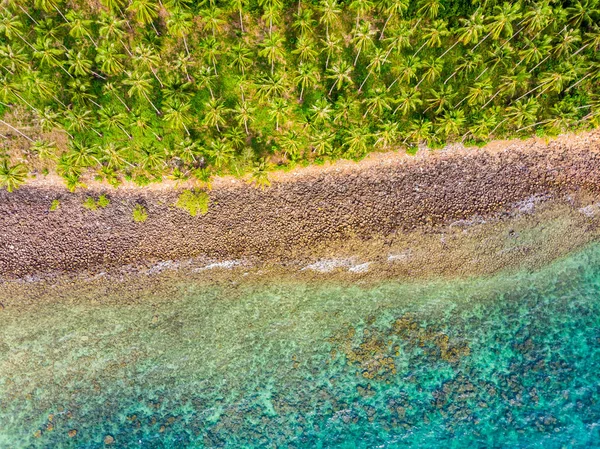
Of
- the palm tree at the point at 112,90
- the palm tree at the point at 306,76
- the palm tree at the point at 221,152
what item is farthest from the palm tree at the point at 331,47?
the palm tree at the point at 112,90

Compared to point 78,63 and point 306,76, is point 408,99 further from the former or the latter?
point 78,63

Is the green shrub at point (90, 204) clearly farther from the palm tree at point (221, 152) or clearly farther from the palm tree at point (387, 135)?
the palm tree at point (387, 135)

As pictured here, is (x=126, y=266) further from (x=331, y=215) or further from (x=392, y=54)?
(x=392, y=54)

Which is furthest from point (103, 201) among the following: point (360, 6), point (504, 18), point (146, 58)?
point (504, 18)

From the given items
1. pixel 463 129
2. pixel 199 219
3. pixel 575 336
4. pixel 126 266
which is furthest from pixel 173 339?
pixel 575 336

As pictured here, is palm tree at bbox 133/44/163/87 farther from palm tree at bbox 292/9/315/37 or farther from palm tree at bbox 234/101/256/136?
palm tree at bbox 292/9/315/37

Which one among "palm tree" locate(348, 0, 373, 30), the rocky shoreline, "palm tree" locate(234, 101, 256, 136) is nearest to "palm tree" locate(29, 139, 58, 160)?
the rocky shoreline
